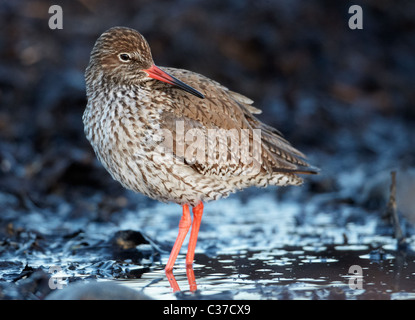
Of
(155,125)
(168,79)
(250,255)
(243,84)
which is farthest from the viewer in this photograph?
(243,84)

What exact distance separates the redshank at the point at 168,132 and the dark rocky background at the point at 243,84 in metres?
1.70

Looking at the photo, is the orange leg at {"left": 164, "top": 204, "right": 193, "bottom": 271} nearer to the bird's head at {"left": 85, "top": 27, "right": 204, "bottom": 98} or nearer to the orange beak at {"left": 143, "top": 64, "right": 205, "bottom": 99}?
the orange beak at {"left": 143, "top": 64, "right": 205, "bottom": 99}

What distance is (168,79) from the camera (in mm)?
6086

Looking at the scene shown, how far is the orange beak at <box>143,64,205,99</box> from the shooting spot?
6.04 m

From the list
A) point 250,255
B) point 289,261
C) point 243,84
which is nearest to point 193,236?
point 250,255

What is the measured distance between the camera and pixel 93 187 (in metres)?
9.12

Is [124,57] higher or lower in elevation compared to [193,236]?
higher

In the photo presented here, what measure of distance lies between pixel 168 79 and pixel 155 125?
0.47 m

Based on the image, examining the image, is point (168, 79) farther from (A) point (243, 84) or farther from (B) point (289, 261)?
(A) point (243, 84)

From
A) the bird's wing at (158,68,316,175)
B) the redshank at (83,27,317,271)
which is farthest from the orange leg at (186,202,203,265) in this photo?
the bird's wing at (158,68,316,175)

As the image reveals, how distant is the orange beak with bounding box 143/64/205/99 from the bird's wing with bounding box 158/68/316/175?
16 centimetres

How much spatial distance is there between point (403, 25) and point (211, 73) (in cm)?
443

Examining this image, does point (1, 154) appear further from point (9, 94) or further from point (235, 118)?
point (235, 118)
